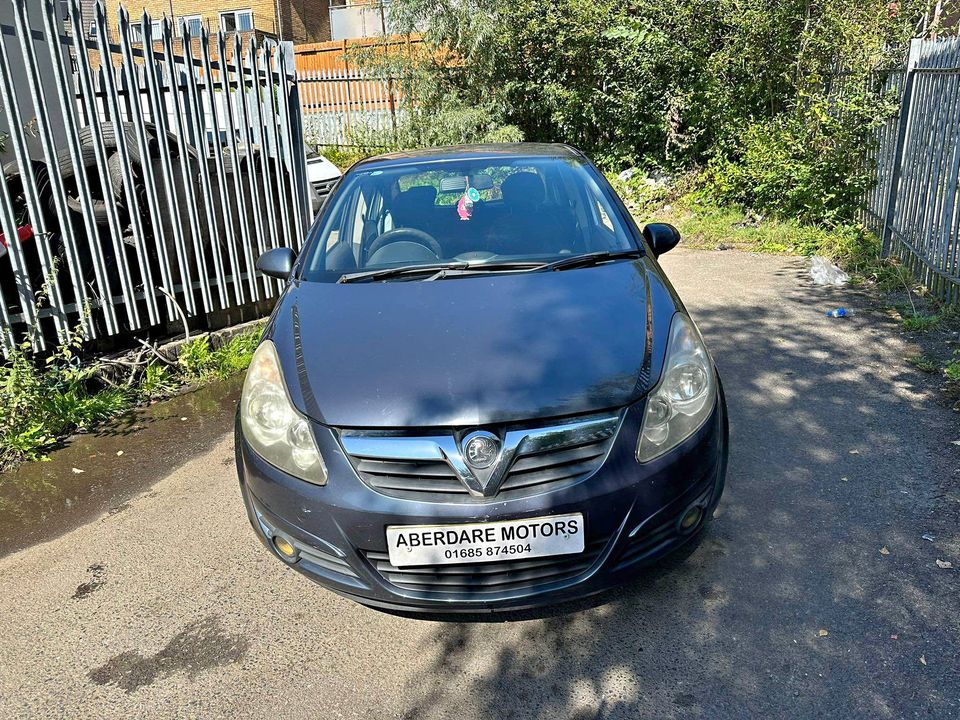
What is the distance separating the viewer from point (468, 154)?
3984 mm

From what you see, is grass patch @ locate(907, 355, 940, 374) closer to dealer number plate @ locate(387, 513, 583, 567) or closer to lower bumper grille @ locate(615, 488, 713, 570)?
lower bumper grille @ locate(615, 488, 713, 570)

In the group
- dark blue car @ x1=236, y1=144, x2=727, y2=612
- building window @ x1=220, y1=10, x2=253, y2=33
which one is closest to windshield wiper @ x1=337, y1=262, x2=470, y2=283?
dark blue car @ x1=236, y1=144, x2=727, y2=612

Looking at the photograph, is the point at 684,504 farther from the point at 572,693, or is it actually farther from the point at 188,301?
the point at 188,301

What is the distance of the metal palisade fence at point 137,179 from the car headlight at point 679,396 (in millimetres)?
3679

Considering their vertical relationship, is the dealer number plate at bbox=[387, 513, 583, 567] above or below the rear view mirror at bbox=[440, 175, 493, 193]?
below

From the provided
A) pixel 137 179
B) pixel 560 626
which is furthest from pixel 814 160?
pixel 560 626

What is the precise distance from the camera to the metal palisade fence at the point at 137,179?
4367 millimetres

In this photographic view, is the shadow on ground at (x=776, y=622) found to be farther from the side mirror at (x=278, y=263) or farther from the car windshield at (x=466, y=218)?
the side mirror at (x=278, y=263)

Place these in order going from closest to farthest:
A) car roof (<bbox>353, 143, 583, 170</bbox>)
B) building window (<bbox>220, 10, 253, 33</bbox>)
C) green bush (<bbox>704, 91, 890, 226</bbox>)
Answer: car roof (<bbox>353, 143, 583, 170</bbox>) < green bush (<bbox>704, 91, 890, 226</bbox>) < building window (<bbox>220, 10, 253, 33</bbox>)

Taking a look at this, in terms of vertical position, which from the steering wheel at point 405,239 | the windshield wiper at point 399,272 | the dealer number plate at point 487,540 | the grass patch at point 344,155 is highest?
the steering wheel at point 405,239

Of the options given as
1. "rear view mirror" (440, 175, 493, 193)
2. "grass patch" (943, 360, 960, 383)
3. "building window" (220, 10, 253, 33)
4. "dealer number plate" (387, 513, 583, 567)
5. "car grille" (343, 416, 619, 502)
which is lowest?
"grass patch" (943, 360, 960, 383)

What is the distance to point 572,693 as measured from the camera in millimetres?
2191

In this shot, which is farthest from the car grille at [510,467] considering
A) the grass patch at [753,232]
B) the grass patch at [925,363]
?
the grass patch at [753,232]

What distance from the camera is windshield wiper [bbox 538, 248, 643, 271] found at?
3.12 m
